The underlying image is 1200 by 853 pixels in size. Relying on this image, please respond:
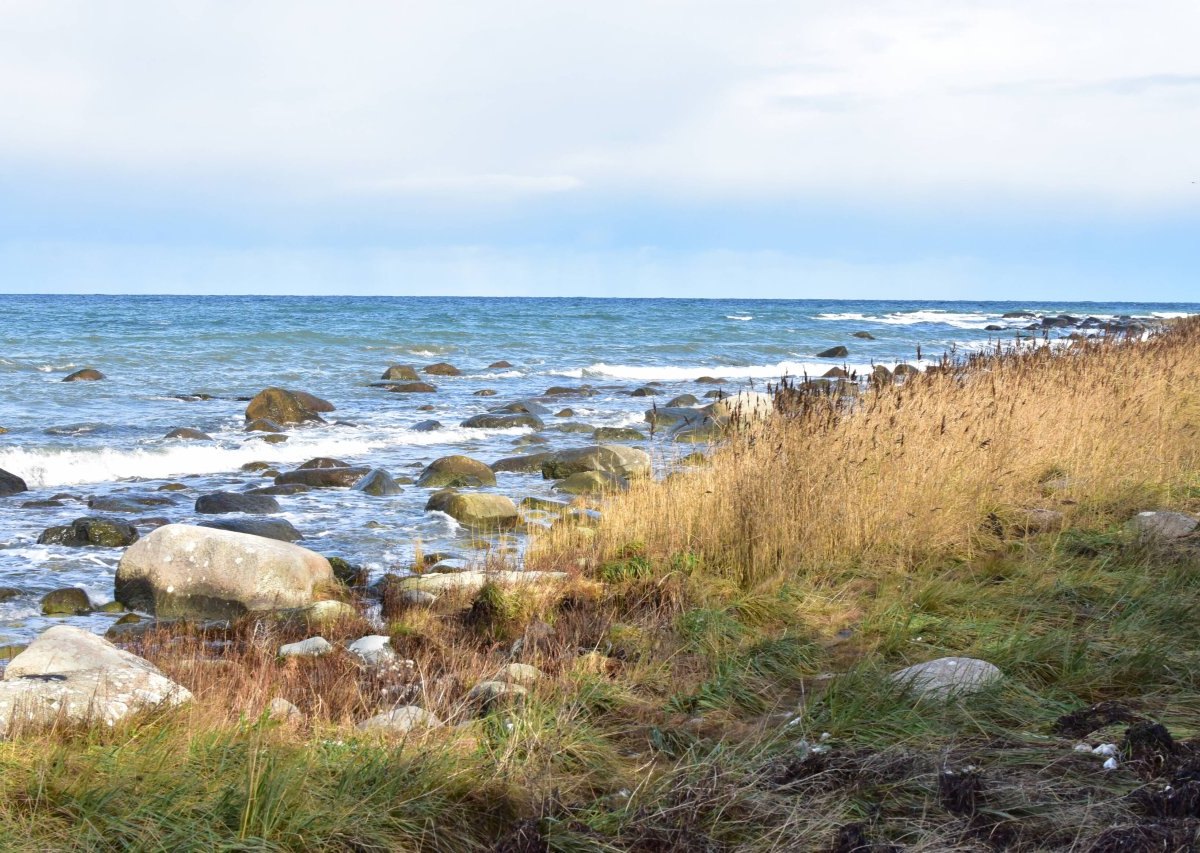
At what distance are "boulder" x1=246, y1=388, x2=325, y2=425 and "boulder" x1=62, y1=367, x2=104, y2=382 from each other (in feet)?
23.7

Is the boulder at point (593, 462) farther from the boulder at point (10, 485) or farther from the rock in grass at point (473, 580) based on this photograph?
the boulder at point (10, 485)

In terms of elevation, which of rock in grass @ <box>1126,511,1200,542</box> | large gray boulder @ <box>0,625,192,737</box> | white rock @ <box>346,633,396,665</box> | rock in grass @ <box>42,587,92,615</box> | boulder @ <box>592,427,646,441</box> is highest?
rock in grass @ <box>1126,511,1200,542</box>

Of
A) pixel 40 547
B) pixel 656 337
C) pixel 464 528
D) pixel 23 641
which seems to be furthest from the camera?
pixel 656 337

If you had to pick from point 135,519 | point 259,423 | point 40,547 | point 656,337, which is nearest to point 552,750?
point 40,547

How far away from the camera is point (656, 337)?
44.2 m

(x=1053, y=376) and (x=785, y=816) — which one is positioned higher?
(x=1053, y=376)

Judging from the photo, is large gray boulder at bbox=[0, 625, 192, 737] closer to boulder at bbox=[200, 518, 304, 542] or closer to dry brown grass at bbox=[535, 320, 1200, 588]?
dry brown grass at bbox=[535, 320, 1200, 588]

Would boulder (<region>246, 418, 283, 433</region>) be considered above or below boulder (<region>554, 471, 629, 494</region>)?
above

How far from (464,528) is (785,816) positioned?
266 inches

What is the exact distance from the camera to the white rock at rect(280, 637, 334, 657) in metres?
5.88

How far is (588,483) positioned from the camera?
11.9 metres

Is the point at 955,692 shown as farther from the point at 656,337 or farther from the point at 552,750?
the point at 656,337

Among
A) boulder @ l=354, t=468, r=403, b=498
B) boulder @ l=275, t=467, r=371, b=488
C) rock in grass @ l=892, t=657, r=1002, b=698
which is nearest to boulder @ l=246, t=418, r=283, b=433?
boulder @ l=275, t=467, r=371, b=488

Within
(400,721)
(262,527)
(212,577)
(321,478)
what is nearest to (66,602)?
(212,577)
